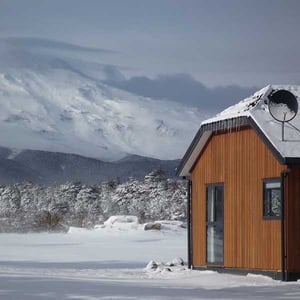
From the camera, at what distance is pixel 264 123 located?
19.8 meters

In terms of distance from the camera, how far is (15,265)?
24.6 meters

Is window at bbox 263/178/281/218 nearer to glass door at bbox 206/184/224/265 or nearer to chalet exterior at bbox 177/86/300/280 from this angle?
chalet exterior at bbox 177/86/300/280

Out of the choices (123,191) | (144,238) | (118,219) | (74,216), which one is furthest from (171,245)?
(123,191)

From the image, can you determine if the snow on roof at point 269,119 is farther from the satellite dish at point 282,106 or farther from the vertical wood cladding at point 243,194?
the vertical wood cladding at point 243,194

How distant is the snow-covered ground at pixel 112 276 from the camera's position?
50.4 feet

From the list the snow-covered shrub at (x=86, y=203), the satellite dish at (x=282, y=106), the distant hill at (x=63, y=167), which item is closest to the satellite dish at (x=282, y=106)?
the satellite dish at (x=282, y=106)

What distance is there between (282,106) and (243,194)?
222 cm

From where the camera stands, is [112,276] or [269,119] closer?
[269,119]

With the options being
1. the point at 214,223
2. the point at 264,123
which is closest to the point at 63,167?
the point at 214,223

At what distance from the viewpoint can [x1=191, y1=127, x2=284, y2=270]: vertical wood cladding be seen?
64.1ft

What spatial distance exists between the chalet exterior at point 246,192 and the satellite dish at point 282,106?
0.23 meters

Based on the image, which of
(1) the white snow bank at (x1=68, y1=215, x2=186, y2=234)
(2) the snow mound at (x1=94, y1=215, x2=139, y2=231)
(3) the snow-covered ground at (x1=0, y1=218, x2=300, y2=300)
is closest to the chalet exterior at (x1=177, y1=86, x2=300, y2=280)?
(3) the snow-covered ground at (x1=0, y1=218, x2=300, y2=300)

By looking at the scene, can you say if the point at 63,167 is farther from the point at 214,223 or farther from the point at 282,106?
the point at 282,106

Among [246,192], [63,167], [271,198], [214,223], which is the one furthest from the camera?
[63,167]
